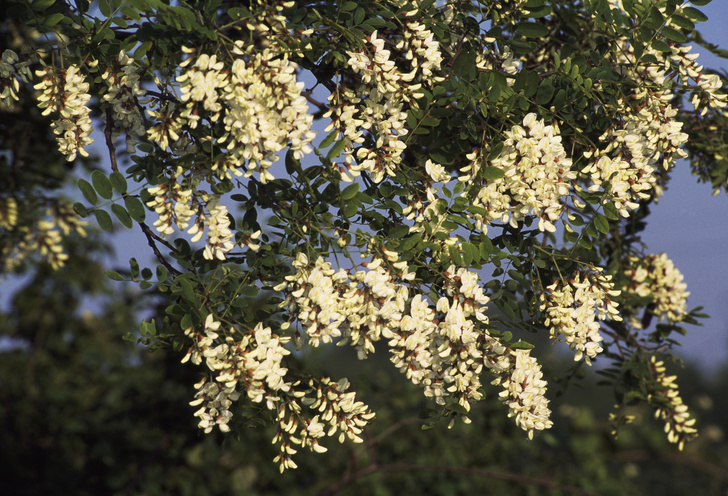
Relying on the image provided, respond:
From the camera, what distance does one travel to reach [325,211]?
2.41 m

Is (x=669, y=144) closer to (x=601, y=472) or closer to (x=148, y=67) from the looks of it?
(x=148, y=67)

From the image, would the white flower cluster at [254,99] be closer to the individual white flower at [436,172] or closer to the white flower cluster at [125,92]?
the white flower cluster at [125,92]

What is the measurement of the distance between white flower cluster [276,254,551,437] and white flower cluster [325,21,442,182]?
370 mm

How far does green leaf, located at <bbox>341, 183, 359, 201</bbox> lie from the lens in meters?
2.31

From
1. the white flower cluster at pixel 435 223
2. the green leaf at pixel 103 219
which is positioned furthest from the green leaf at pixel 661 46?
the green leaf at pixel 103 219

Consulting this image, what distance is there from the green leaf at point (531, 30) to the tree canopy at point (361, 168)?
0.01m

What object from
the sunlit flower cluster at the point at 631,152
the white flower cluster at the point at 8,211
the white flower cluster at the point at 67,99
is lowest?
the sunlit flower cluster at the point at 631,152

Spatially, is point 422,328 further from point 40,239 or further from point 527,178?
point 40,239

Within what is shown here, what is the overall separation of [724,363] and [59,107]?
55.6 feet

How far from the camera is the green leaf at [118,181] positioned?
240 centimetres

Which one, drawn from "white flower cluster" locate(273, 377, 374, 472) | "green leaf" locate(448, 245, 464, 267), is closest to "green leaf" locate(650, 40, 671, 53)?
"green leaf" locate(448, 245, 464, 267)

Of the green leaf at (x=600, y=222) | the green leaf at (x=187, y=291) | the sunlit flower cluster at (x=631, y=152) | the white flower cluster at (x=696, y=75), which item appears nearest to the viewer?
the green leaf at (x=187, y=291)

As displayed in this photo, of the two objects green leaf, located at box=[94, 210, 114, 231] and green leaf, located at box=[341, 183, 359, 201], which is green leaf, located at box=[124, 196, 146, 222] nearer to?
green leaf, located at box=[94, 210, 114, 231]

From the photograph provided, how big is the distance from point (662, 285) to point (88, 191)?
289 centimetres
